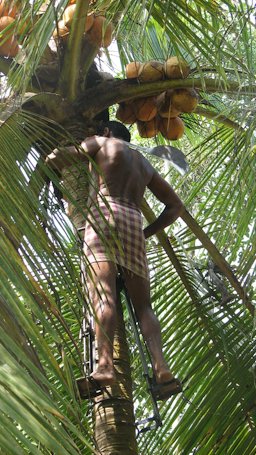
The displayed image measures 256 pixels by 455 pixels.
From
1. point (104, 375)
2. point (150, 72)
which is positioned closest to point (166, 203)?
point (150, 72)

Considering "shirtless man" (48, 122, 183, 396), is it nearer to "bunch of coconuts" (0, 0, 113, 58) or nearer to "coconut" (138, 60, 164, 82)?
"coconut" (138, 60, 164, 82)

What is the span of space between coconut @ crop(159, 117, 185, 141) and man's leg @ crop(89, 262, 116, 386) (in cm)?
101

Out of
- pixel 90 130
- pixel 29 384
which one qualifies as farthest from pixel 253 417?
pixel 29 384

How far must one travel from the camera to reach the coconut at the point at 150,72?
10.6 feet

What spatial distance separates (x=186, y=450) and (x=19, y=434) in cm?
231

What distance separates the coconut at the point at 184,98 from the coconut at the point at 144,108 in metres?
0.09

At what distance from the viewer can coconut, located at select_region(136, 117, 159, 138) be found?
3.57m

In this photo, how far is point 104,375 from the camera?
2.50 m

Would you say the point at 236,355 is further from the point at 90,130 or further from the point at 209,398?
the point at 90,130

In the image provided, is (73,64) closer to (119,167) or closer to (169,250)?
(119,167)

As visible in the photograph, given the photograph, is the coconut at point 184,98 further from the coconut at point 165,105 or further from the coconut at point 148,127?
the coconut at point 148,127

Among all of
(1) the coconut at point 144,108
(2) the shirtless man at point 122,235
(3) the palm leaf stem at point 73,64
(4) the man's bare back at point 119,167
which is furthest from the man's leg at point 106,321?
(1) the coconut at point 144,108

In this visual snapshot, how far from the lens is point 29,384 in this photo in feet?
2.96

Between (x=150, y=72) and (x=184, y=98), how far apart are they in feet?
0.61
